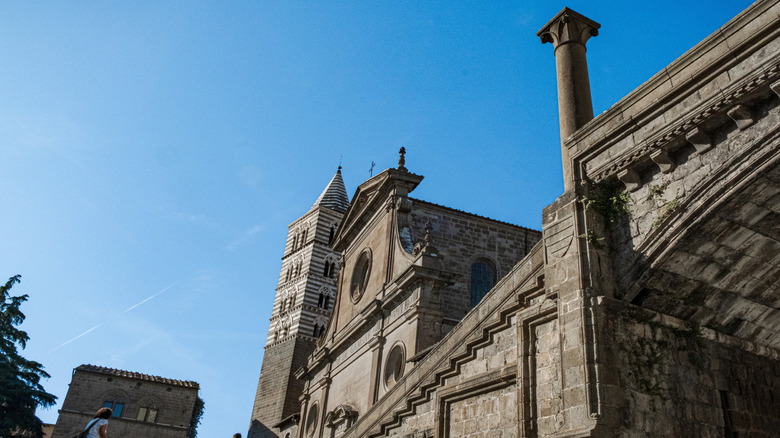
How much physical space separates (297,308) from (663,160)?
Answer: 122 feet

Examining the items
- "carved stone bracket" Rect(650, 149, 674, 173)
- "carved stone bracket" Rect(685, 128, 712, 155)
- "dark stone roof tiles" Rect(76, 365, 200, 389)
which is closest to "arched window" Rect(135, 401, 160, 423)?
"dark stone roof tiles" Rect(76, 365, 200, 389)

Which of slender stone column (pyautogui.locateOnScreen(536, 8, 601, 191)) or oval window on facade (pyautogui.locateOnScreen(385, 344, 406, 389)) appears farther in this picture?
oval window on facade (pyautogui.locateOnScreen(385, 344, 406, 389))

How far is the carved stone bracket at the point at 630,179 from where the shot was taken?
765 centimetres

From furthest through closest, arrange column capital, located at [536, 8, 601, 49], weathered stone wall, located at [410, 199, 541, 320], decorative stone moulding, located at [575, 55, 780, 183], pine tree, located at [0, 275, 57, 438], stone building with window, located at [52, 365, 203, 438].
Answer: stone building with window, located at [52, 365, 203, 438], pine tree, located at [0, 275, 57, 438], weathered stone wall, located at [410, 199, 541, 320], column capital, located at [536, 8, 601, 49], decorative stone moulding, located at [575, 55, 780, 183]

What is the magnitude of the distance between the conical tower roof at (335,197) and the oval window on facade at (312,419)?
2576 cm

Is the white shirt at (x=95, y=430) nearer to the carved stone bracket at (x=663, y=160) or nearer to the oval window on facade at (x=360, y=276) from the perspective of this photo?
the carved stone bracket at (x=663, y=160)

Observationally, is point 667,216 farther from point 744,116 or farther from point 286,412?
point 286,412

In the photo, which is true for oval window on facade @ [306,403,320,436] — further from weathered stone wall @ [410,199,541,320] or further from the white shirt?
the white shirt

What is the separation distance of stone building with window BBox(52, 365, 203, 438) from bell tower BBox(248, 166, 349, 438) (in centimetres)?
489

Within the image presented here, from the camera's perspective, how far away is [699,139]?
22.6ft

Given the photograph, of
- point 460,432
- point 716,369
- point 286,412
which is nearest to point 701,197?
point 716,369

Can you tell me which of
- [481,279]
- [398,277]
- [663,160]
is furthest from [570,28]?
[481,279]

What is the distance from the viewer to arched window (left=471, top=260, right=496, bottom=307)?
20.7 m

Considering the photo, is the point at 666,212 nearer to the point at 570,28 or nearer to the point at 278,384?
the point at 570,28
